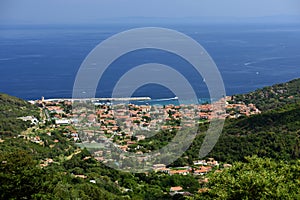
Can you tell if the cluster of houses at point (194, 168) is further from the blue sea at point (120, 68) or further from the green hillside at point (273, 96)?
the blue sea at point (120, 68)

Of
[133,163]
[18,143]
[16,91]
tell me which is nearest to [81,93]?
[16,91]

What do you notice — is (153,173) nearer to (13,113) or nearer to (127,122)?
(127,122)

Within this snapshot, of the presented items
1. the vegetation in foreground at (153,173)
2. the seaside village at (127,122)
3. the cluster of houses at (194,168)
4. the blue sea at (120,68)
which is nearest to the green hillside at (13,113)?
the vegetation in foreground at (153,173)

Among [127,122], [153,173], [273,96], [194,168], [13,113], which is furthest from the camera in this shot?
[273,96]

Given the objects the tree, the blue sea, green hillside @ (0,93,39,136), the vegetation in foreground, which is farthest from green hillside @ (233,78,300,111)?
the tree

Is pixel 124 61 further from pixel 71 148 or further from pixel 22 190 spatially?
pixel 22 190

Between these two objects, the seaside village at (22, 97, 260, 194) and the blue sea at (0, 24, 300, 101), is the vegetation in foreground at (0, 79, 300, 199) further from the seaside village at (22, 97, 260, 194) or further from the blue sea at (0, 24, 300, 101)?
the blue sea at (0, 24, 300, 101)

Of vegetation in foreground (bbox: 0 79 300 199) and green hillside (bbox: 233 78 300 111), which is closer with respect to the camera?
vegetation in foreground (bbox: 0 79 300 199)

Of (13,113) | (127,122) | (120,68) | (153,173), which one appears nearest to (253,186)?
(153,173)
